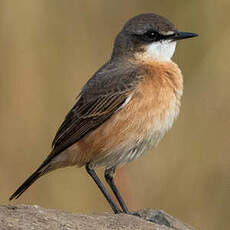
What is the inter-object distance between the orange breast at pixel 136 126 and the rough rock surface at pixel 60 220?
1054 millimetres

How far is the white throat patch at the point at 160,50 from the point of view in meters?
9.43

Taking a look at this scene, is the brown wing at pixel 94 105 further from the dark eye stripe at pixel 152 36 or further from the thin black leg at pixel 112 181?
the thin black leg at pixel 112 181

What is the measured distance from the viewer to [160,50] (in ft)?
31.1

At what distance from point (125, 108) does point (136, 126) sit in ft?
0.80

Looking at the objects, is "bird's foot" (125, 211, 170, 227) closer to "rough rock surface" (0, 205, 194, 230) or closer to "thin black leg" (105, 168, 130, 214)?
"rough rock surface" (0, 205, 194, 230)

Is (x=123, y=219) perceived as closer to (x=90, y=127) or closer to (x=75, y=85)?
(x=90, y=127)

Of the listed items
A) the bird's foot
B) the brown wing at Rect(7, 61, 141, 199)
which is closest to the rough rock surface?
the bird's foot

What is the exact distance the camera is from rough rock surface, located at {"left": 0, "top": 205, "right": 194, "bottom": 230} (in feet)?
23.0

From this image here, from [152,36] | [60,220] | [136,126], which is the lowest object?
[60,220]

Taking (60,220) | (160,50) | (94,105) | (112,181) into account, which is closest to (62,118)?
(112,181)

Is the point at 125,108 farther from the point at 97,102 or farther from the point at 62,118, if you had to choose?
the point at 62,118

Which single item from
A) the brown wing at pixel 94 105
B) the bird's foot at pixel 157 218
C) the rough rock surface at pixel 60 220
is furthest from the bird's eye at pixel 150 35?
the rough rock surface at pixel 60 220

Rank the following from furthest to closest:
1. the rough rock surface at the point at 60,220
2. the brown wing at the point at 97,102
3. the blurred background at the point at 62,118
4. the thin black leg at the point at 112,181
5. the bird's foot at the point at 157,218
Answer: the blurred background at the point at 62,118 → the thin black leg at the point at 112,181 → the brown wing at the point at 97,102 → the bird's foot at the point at 157,218 → the rough rock surface at the point at 60,220

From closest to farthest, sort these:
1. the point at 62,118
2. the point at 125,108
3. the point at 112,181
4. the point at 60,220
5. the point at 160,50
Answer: the point at 60,220
the point at 125,108
the point at 160,50
the point at 112,181
the point at 62,118
